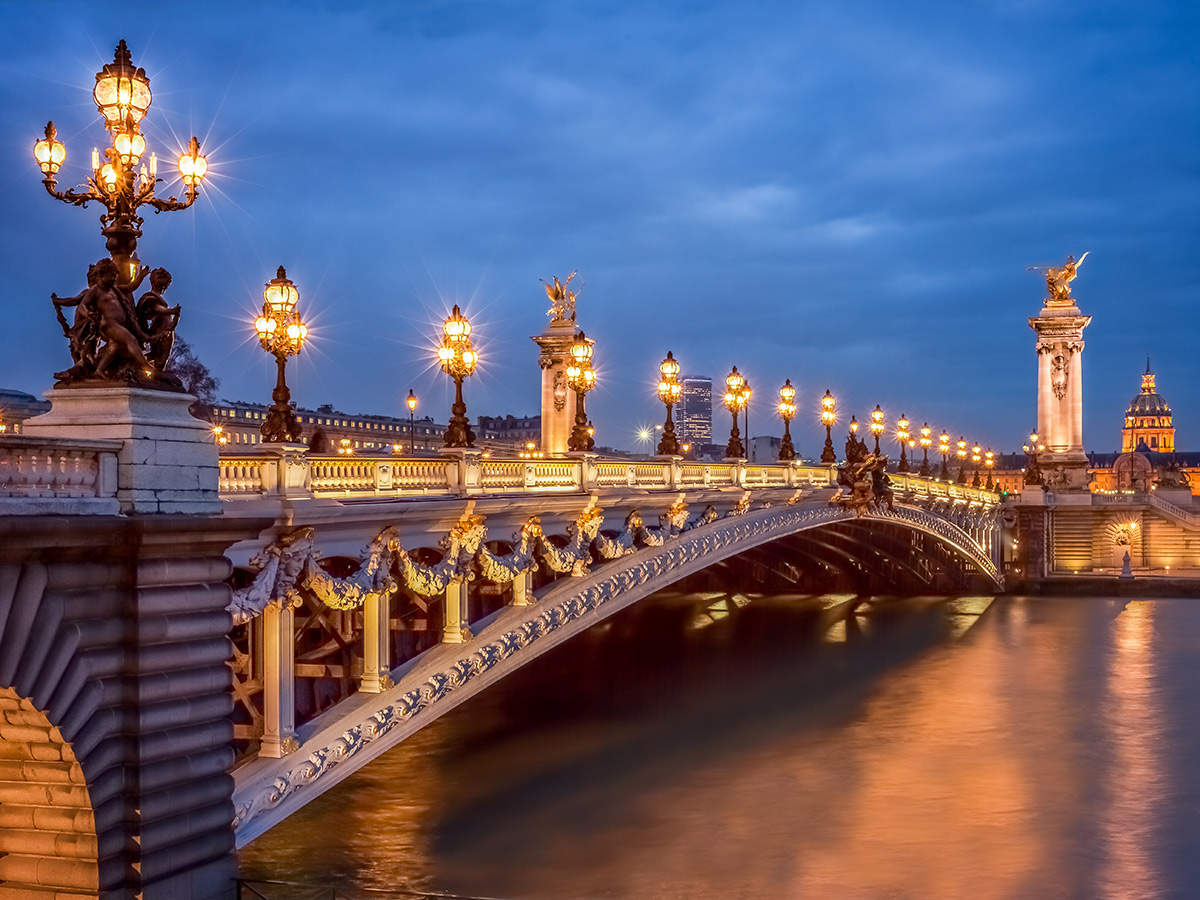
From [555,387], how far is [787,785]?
1536 inches

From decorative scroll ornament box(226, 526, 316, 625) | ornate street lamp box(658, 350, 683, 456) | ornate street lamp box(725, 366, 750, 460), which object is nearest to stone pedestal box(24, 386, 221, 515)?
decorative scroll ornament box(226, 526, 316, 625)

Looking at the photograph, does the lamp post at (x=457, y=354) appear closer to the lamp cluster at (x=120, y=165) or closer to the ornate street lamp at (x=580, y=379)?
the ornate street lamp at (x=580, y=379)

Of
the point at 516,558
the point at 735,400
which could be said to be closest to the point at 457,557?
the point at 516,558

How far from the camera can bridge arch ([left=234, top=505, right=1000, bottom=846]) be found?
60.5ft

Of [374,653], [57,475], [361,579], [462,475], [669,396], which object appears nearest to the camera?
[57,475]

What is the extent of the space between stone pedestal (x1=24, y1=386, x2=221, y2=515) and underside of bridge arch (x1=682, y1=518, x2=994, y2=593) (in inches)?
2009

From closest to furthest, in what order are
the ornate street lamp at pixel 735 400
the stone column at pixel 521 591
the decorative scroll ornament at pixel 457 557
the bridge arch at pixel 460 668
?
the bridge arch at pixel 460 668 → the decorative scroll ornament at pixel 457 557 → the stone column at pixel 521 591 → the ornate street lamp at pixel 735 400

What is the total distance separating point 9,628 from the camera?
13.1 meters

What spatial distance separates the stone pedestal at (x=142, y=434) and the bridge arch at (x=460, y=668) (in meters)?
4.69

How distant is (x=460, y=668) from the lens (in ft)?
77.2

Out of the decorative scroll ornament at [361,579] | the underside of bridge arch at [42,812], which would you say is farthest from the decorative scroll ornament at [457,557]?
the underside of bridge arch at [42,812]

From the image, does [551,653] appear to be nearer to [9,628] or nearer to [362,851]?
[362,851]

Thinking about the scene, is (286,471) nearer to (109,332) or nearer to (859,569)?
(109,332)

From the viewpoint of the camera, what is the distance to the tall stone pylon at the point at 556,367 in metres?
64.5
